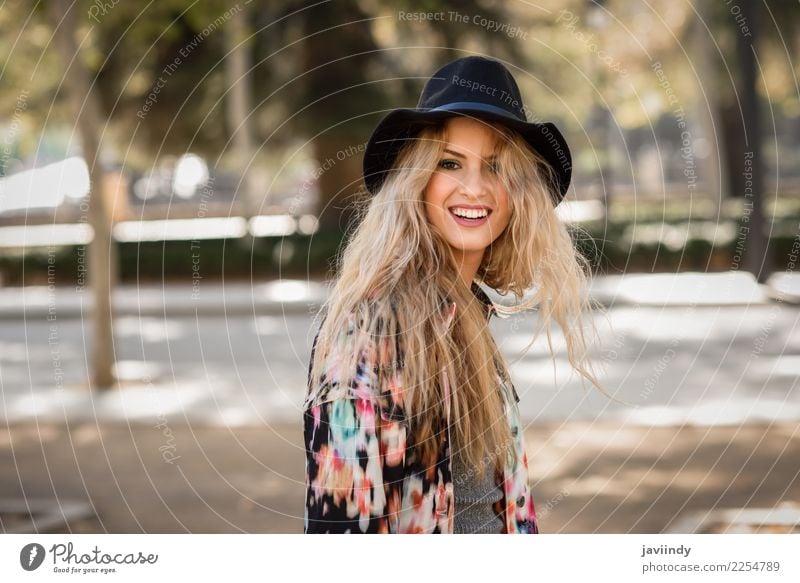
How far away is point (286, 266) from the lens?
1911 centimetres

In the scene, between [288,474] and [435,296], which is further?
[288,474]

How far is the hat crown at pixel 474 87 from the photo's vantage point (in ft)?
7.80

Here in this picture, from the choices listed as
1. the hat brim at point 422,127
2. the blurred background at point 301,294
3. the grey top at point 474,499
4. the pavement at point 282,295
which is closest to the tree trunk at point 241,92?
the blurred background at point 301,294

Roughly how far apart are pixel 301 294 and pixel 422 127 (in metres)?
15.2

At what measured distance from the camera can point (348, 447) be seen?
6.46 feet

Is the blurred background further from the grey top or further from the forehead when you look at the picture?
the grey top

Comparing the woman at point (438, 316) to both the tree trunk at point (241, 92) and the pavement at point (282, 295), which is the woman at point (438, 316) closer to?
the pavement at point (282, 295)

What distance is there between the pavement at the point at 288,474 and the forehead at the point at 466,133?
3.40m

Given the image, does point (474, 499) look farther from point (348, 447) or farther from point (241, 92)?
point (241, 92)

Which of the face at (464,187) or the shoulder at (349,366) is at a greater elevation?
the face at (464,187)

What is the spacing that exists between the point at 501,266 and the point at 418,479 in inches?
35.3

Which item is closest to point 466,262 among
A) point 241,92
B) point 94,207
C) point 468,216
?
point 468,216

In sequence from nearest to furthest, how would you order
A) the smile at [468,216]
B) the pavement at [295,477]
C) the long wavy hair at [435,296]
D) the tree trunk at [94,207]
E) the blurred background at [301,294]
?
the long wavy hair at [435,296], the smile at [468,216], the pavement at [295,477], the blurred background at [301,294], the tree trunk at [94,207]

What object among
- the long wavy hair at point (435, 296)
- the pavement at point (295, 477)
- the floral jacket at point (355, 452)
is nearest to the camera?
the floral jacket at point (355, 452)
